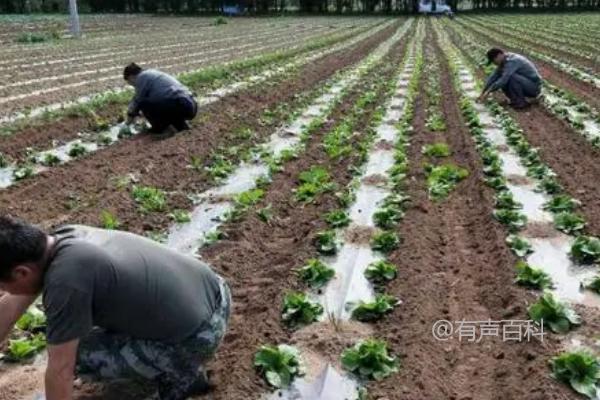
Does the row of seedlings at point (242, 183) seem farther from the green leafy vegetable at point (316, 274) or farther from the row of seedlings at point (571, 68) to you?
the row of seedlings at point (571, 68)

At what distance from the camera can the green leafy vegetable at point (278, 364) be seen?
4.21 meters

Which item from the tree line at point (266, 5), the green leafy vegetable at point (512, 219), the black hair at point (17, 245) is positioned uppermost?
the black hair at point (17, 245)

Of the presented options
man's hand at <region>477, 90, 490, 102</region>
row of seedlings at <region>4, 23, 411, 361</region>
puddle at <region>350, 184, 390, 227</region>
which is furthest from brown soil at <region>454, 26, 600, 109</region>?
puddle at <region>350, 184, 390, 227</region>

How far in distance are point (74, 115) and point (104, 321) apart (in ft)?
29.8

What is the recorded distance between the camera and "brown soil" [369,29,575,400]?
4.16 m

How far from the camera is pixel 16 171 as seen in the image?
864 cm

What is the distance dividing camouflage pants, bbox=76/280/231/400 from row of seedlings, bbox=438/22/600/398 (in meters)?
2.15

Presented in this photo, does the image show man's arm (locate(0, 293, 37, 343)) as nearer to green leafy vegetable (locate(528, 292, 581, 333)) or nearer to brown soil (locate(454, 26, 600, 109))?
green leafy vegetable (locate(528, 292, 581, 333))

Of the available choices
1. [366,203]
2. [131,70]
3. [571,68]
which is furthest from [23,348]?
[571,68]

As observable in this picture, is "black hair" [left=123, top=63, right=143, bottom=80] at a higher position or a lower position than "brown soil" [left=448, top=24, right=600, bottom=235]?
higher

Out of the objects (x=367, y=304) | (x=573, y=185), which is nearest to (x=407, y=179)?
(x=573, y=185)

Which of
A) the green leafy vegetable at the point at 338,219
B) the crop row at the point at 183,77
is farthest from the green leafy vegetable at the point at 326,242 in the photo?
the crop row at the point at 183,77

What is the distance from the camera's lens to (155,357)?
3803 mm

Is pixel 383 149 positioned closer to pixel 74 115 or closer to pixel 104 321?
pixel 74 115
